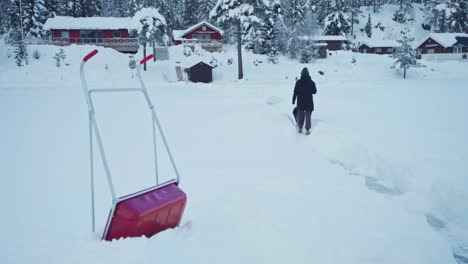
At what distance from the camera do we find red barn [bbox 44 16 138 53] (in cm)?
3816

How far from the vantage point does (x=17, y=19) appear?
1565 inches

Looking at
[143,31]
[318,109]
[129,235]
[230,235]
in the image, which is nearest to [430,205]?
[230,235]

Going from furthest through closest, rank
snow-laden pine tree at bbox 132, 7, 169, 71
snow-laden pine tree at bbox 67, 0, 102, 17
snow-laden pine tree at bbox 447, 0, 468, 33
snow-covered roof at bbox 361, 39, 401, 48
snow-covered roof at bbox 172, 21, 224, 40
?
snow-laden pine tree at bbox 447, 0, 468, 33
snow-covered roof at bbox 361, 39, 401, 48
snow-laden pine tree at bbox 67, 0, 102, 17
snow-covered roof at bbox 172, 21, 224, 40
snow-laden pine tree at bbox 132, 7, 169, 71

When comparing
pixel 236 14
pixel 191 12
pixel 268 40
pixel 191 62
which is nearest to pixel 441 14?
pixel 268 40

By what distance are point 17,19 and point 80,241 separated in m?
46.8

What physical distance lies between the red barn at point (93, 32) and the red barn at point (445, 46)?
39300 millimetres

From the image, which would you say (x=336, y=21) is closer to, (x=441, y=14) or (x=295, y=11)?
(x=295, y=11)

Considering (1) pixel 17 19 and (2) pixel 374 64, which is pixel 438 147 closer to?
(2) pixel 374 64

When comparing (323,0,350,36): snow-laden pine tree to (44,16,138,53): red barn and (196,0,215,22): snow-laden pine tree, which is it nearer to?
(196,0,215,22): snow-laden pine tree

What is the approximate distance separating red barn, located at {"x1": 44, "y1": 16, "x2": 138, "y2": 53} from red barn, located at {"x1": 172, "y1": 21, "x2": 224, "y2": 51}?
250 inches

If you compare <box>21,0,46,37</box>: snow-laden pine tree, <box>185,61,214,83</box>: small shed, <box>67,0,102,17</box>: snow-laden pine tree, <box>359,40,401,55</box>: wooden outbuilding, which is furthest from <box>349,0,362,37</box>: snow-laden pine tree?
<box>21,0,46,37</box>: snow-laden pine tree

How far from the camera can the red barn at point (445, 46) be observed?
43.3m

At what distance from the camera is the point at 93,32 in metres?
40.5

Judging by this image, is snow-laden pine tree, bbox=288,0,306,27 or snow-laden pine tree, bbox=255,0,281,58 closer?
snow-laden pine tree, bbox=255,0,281,58
